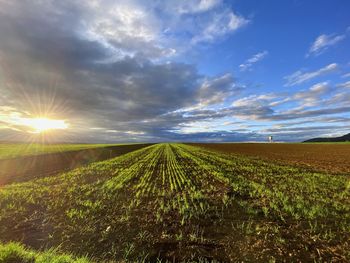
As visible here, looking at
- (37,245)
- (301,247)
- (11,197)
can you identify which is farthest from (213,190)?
(11,197)

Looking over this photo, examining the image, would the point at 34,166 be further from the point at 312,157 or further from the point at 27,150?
the point at 312,157

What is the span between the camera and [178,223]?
9.44 meters

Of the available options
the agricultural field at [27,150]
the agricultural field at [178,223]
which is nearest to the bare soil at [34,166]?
the agricultural field at [178,223]

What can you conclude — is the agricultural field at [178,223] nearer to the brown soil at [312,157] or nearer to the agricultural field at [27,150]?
the brown soil at [312,157]

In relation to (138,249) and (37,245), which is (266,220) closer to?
(138,249)

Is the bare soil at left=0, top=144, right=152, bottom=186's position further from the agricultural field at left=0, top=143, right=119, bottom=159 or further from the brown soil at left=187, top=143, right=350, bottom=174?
the brown soil at left=187, top=143, right=350, bottom=174

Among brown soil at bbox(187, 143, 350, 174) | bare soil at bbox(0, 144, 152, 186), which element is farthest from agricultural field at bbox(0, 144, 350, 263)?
brown soil at bbox(187, 143, 350, 174)

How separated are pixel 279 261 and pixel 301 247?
1.20 meters

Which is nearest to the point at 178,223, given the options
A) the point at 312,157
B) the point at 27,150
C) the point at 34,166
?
the point at 34,166

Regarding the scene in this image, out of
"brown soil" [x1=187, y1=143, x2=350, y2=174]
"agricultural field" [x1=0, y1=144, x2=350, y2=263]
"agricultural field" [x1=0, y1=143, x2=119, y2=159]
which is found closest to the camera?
"agricultural field" [x1=0, y1=144, x2=350, y2=263]

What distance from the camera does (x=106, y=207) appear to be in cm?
1169

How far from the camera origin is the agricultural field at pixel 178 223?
275 inches

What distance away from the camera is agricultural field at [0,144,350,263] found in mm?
6973

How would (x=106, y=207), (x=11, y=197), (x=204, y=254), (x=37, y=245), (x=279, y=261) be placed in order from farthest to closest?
(x=11, y=197), (x=106, y=207), (x=37, y=245), (x=204, y=254), (x=279, y=261)
